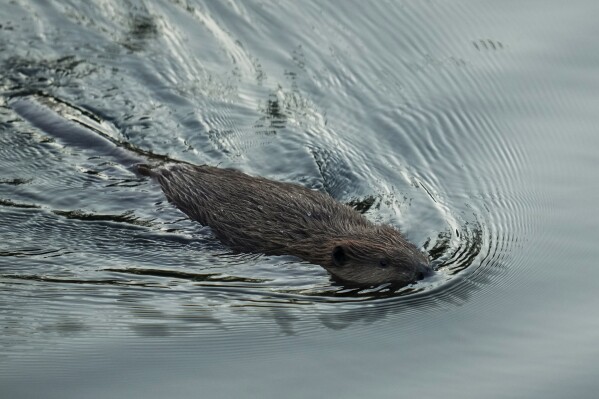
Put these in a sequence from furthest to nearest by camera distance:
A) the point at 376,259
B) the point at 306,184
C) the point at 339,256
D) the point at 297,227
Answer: the point at 306,184 < the point at 297,227 < the point at 339,256 < the point at 376,259

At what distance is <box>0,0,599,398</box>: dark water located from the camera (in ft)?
17.9

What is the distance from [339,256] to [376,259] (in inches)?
10.0

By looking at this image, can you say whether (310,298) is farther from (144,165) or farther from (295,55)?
(295,55)

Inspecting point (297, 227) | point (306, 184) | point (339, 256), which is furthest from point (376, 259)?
point (306, 184)

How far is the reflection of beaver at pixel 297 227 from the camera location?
6.49 meters

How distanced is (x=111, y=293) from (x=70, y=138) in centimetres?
234

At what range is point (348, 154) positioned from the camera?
26.5 feet

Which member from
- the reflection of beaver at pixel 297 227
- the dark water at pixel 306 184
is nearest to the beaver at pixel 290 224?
the reflection of beaver at pixel 297 227

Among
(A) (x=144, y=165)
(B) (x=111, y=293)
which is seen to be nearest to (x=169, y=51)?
(A) (x=144, y=165)

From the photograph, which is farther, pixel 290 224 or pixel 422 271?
pixel 290 224

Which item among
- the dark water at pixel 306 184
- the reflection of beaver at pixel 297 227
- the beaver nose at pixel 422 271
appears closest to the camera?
the dark water at pixel 306 184

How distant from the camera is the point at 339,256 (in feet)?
21.7

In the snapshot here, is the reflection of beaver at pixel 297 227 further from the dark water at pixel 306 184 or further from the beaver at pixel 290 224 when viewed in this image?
the dark water at pixel 306 184

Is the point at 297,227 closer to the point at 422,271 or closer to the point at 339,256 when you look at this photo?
the point at 339,256
